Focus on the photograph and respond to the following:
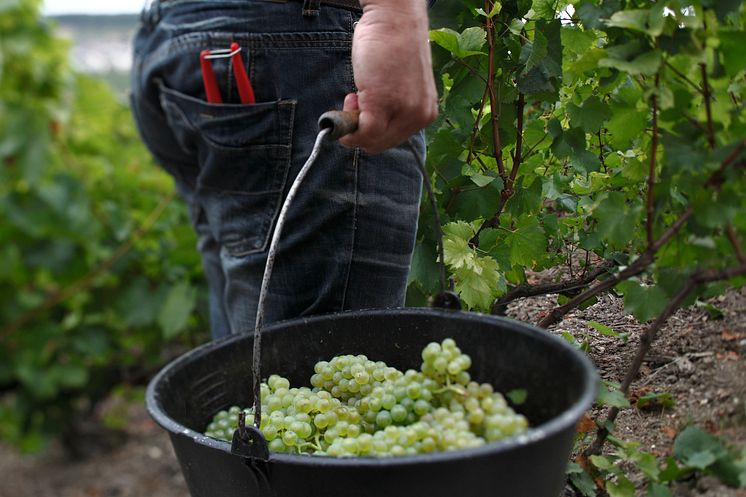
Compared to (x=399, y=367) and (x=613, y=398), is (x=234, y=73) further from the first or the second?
(x=613, y=398)

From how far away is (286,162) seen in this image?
1.64 metres

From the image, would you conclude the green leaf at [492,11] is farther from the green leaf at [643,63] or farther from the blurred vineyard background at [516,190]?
the green leaf at [643,63]

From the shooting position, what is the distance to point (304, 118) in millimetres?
1619

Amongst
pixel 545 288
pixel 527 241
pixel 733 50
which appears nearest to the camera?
pixel 733 50

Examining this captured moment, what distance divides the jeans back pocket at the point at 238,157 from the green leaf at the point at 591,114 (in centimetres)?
58

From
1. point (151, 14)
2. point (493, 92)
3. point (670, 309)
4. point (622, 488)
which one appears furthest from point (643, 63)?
point (151, 14)

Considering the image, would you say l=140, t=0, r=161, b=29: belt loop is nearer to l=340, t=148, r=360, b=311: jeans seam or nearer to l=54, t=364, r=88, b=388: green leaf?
l=340, t=148, r=360, b=311: jeans seam

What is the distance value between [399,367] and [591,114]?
0.63 meters

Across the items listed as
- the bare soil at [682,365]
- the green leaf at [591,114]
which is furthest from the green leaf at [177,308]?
the green leaf at [591,114]

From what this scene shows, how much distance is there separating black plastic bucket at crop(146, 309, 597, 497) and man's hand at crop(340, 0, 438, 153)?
1.21 ft

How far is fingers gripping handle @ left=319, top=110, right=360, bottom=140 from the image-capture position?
1.21 metres

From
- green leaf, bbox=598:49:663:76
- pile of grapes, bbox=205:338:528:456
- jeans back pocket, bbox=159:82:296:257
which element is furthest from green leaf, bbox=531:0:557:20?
pile of grapes, bbox=205:338:528:456

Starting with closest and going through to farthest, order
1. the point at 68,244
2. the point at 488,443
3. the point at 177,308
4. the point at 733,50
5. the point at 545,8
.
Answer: the point at 488,443
the point at 733,50
the point at 545,8
the point at 177,308
the point at 68,244

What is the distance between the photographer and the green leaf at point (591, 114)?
1.50 metres
